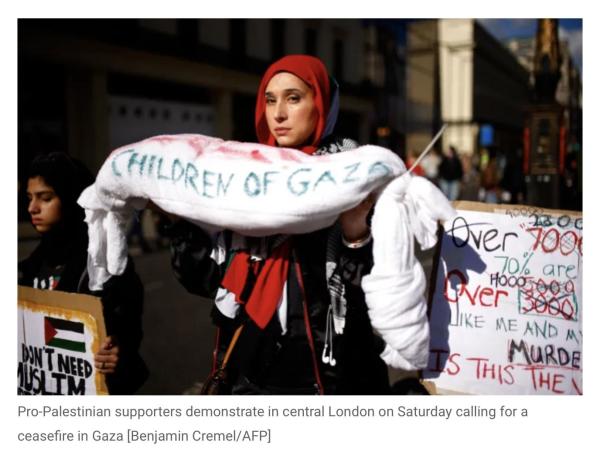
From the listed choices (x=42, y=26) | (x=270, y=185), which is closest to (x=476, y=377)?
(x=270, y=185)

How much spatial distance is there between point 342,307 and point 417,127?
67.4 ft

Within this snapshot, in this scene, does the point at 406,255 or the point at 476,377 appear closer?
the point at 406,255

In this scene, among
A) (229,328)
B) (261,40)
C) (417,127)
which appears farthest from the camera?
(417,127)

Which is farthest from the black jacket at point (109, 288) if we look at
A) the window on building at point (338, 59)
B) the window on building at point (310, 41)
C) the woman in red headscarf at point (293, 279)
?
the window on building at point (338, 59)

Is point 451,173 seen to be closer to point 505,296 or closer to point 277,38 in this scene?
point 277,38

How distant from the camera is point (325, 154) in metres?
1.66

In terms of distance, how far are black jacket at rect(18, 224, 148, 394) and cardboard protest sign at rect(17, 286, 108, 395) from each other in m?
0.05

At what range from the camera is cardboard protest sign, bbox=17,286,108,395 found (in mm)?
2049

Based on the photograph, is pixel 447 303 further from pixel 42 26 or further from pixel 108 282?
pixel 42 26

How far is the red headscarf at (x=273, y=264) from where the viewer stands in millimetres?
1686

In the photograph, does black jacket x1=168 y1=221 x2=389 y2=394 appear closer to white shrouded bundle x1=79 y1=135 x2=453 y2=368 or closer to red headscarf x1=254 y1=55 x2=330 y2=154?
white shrouded bundle x1=79 y1=135 x2=453 y2=368

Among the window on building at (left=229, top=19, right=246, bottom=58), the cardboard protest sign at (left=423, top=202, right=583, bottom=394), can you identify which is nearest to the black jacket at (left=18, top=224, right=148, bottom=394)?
the cardboard protest sign at (left=423, top=202, right=583, bottom=394)

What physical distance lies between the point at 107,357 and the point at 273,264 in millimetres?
809
